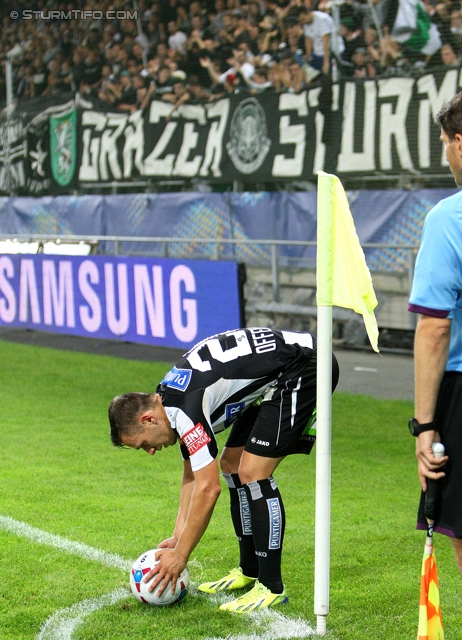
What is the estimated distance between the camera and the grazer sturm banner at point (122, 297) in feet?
33.8

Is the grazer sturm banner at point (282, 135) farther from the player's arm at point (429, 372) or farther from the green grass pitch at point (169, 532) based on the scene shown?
the player's arm at point (429, 372)

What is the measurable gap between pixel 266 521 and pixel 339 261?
1.27 metres

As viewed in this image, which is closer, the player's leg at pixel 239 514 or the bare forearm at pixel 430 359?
the bare forearm at pixel 430 359

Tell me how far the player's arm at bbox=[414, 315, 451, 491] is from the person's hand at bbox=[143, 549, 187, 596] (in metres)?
1.35

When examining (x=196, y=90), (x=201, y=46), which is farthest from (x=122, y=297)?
(x=201, y=46)

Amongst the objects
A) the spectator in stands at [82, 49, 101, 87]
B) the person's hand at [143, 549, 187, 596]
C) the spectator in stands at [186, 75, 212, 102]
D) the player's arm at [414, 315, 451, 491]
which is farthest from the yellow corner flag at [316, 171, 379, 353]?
the spectator in stands at [82, 49, 101, 87]

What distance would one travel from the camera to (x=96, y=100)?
1600 cm

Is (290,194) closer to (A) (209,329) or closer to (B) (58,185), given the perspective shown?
(A) (209,329)

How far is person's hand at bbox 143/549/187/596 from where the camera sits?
12.0 ft

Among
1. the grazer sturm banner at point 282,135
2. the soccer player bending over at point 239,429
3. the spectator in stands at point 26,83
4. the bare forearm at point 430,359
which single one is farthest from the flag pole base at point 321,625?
the spectator in stands at point 26,83

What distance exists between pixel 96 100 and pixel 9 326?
16.6 feet

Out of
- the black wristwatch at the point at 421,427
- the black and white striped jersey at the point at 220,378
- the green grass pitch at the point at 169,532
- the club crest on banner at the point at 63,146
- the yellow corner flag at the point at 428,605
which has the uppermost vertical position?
the club crest on banner at the point at 63,146

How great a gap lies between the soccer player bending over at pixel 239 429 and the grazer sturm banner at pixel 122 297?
5.90m

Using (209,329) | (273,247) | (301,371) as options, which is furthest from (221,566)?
(273,247)
